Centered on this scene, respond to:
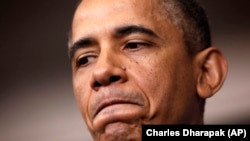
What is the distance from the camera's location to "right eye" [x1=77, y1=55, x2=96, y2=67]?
0.97 metres

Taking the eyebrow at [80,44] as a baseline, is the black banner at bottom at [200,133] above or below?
below

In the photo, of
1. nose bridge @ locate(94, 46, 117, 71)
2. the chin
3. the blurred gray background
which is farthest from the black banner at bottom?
the blurred gray background

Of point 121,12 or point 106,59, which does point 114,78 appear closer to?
point 106,59

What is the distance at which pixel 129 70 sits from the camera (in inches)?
35.4

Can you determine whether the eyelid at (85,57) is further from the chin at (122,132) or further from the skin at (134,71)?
the chin at (122,132)

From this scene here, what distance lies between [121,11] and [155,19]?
71mm

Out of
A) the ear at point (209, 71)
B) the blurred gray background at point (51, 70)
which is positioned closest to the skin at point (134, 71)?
the ear at point (209, 71)

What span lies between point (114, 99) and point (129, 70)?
0.24ft

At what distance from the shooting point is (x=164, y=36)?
947 millimetres

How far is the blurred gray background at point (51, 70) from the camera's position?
3.98 ft

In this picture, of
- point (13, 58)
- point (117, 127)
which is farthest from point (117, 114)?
point (13, 58)

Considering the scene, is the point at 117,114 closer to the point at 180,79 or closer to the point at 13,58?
the point at 180,79

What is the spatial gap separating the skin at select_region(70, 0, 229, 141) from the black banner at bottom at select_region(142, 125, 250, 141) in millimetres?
45

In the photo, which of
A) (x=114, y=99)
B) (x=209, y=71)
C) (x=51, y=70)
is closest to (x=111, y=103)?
(x=114, y=99)
